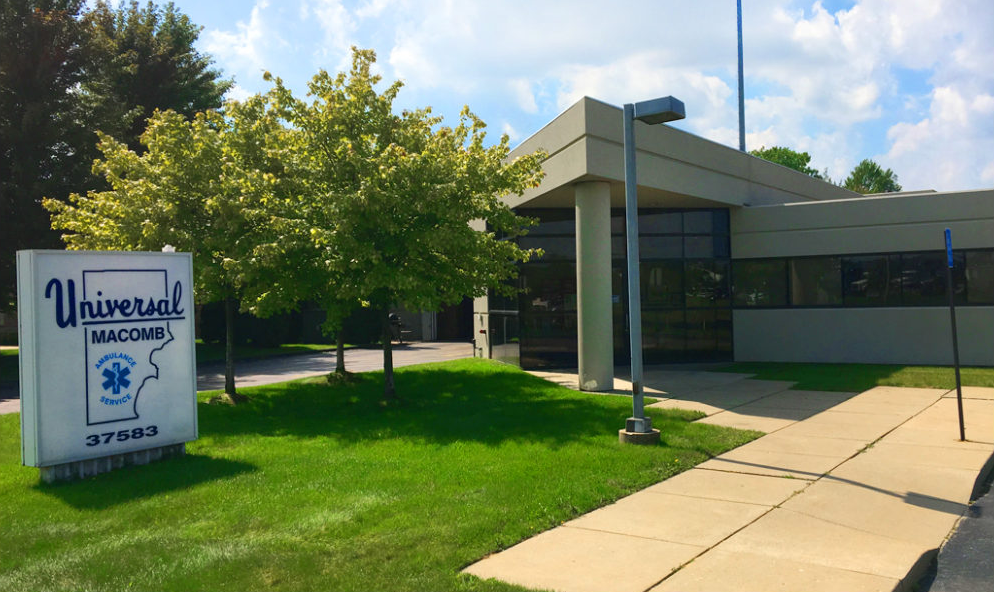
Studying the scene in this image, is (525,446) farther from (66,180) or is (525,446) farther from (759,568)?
(66,180)

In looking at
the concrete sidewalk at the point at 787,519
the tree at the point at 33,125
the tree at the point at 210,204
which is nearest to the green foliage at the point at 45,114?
the tree at the point at 33,125

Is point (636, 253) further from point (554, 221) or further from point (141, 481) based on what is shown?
point (554, 221)

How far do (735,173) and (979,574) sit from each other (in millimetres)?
14664

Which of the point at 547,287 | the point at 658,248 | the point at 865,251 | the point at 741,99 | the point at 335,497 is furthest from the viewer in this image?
the point at 741,99

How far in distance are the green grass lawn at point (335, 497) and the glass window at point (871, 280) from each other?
9294mm

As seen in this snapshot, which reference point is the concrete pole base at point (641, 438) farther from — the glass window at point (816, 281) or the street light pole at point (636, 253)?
the glass window at point (816, 281)

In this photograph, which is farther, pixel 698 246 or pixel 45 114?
pixel 45 114

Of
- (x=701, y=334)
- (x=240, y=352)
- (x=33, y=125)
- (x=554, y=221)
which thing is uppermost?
(x=33, y=125)

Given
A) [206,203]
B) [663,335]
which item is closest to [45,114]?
[206,203]

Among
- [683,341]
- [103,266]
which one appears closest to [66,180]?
[103,266]

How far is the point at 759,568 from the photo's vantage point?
16.5 ft

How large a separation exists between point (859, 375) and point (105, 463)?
14370 millimetres

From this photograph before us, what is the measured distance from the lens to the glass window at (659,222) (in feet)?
61.5

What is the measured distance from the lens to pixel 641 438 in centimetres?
906
